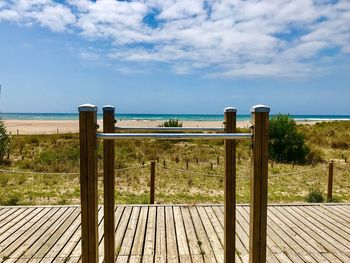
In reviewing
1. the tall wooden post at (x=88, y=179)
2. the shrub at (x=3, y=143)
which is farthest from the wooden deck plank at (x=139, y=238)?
the shrub at (x=3, y=143)

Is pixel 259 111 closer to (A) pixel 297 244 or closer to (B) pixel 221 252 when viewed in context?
(B) pixel 221 252

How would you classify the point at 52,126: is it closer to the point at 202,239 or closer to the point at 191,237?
the point at 191,237

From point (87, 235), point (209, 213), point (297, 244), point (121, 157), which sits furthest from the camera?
point (121, 157)

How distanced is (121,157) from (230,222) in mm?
9167

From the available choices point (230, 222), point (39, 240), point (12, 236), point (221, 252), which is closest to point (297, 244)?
point (221, 252)

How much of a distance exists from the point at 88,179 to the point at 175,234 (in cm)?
205

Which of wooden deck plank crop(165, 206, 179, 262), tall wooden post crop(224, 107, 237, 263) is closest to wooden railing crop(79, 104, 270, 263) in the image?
tall wooden post crop(224, 107, 237, 263)

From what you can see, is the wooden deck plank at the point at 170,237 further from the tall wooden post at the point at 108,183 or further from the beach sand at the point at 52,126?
the beach sand at the point at 52,126

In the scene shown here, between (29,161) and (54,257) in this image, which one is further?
(29,161)

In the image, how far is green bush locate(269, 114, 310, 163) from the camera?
1153 cm

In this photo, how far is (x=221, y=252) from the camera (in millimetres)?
3256

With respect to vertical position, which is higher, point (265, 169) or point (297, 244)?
point (265, 169)

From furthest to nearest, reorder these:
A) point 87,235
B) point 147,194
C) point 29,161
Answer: point 29,161
point 147,194
point 87,235

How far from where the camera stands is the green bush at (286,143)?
454 inches
